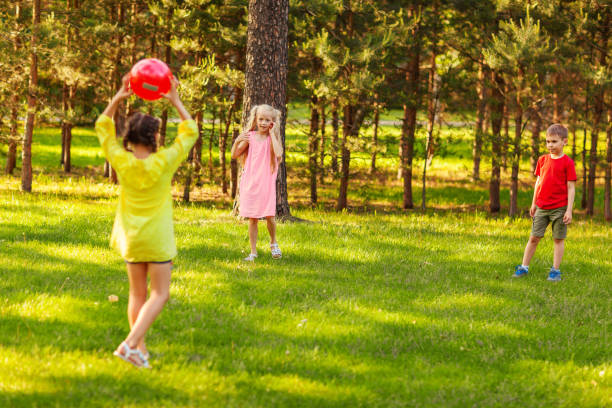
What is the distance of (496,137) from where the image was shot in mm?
16828

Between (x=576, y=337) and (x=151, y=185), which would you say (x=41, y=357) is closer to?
(x=151, y=185)

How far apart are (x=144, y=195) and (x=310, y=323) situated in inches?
80.0

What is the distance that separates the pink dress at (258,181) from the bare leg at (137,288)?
334 cm

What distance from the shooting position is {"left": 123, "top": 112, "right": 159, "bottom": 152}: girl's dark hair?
4.03 m

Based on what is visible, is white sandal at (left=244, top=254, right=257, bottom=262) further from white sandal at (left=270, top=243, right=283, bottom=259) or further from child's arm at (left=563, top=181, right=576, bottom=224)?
child's arm at (left=563, top=181, right=576, bottom=224)

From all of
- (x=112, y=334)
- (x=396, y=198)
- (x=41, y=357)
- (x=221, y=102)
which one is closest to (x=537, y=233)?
(x=112, y=334)

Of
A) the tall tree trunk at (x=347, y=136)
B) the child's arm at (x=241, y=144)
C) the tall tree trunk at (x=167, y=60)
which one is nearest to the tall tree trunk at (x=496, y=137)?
the tall tree trunk at (x=347, y=136)

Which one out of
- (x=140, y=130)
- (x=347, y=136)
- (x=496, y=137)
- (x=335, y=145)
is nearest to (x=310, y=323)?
(x=140, y=130)

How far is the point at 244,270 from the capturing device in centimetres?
714

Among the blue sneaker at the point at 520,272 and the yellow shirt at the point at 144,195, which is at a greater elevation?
the yellow shirt at the point at 144,195

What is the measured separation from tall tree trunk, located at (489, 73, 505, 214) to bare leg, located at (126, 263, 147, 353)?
13.9 metres

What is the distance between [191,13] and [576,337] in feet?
43.0

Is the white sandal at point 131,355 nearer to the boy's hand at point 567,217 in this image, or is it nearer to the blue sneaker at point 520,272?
the blue sneaker at point 520,272

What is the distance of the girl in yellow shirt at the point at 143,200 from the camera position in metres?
4.04
